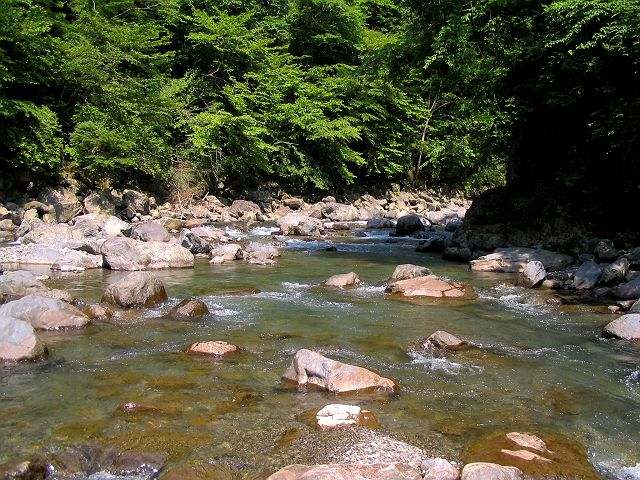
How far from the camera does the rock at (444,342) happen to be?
24.6ft

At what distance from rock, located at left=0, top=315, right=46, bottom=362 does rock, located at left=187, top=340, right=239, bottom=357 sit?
1.75 m

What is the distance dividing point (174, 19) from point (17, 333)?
24.5 metres

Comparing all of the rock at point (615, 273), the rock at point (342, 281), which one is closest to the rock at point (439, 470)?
the rock at point (342, 281)

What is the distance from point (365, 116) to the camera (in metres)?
30.7

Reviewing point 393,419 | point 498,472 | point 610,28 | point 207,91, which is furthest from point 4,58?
point 498,472

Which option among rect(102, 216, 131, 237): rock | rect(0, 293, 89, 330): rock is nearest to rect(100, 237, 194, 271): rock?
rect(102, 216, 131, 237): rock

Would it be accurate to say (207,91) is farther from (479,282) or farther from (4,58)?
(479,282)

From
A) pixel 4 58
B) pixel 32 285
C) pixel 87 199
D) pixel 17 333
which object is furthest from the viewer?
pixel 87 199

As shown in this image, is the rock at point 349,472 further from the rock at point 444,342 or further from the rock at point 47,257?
the rock at point 47,257

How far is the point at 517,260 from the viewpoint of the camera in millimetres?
14367

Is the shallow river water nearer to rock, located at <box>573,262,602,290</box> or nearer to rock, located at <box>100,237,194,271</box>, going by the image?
rock, located at <box>573,262,602,290</box>

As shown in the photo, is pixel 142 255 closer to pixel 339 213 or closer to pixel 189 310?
pixel 189 310

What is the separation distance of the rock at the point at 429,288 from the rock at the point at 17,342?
6.45m

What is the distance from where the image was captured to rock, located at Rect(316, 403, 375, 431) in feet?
16.7
